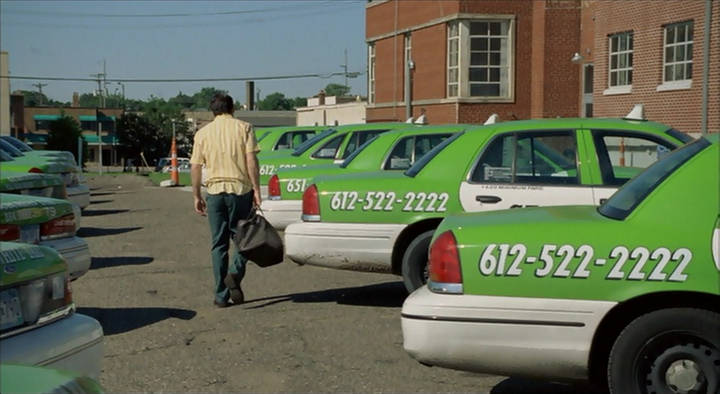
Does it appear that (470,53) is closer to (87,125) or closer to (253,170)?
(253,170)

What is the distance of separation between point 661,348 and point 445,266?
114 cm

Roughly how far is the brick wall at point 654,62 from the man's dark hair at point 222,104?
1666cm

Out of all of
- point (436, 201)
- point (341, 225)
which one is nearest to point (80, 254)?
point (341, 225)

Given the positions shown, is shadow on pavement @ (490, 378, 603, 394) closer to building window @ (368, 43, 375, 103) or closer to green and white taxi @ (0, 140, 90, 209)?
green and white taxi @ (0, 140, 90, 209)

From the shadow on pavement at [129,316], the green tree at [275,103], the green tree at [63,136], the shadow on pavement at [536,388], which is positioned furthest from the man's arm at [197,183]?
the green tree at [275,103]

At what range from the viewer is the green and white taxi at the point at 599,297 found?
195 inches

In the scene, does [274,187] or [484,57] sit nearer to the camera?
[274,187]

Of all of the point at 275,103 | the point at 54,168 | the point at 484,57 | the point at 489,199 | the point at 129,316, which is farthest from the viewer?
the point at 275,103

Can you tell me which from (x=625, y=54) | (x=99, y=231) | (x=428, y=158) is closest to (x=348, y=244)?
(x=428, y=158)

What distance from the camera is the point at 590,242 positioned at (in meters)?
5.11

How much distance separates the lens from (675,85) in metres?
24.7

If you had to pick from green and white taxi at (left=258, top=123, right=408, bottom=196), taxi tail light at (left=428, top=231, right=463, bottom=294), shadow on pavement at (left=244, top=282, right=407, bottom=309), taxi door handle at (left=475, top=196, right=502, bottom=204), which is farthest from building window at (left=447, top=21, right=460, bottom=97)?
taxi tail light at (left=428, top=231, right=463, bottom=294)

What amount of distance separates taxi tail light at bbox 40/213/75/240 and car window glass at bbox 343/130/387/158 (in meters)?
7.07

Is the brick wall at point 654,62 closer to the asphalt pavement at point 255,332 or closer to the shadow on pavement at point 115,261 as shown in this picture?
the asphalt pavement at point 255,332
